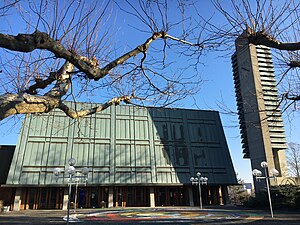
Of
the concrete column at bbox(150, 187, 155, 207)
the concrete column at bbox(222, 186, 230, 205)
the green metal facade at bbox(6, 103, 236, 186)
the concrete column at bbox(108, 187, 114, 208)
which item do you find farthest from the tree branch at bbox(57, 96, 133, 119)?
the concrete column at bbox(222, 186, 230, 205)

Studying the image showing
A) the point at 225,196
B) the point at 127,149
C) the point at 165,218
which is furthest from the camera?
the point at 225,196

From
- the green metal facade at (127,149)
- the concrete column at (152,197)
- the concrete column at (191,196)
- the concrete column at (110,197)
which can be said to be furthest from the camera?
the concrete column at (191,196)

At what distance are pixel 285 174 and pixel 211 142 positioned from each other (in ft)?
26.8

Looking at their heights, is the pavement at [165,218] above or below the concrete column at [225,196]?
below

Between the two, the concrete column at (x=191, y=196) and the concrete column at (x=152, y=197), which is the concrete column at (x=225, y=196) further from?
the concrete column at (x=152, y=197)

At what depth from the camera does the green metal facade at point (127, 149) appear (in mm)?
23766

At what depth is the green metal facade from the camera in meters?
23.8

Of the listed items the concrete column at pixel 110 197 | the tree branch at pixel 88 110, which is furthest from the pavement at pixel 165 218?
the concrete column at pixel 110 197

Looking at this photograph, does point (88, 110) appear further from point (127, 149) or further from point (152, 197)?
point (152, 197)

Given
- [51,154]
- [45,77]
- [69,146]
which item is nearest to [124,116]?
[69,146]

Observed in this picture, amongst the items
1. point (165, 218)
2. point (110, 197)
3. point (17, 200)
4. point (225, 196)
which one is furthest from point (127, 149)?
point (165, 218)

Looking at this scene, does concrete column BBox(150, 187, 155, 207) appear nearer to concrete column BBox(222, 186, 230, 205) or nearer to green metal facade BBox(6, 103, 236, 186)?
green metal facade BBox(6, 103, 236, 186)

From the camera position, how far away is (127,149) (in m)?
26.4

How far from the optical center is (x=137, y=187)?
2614 cm
